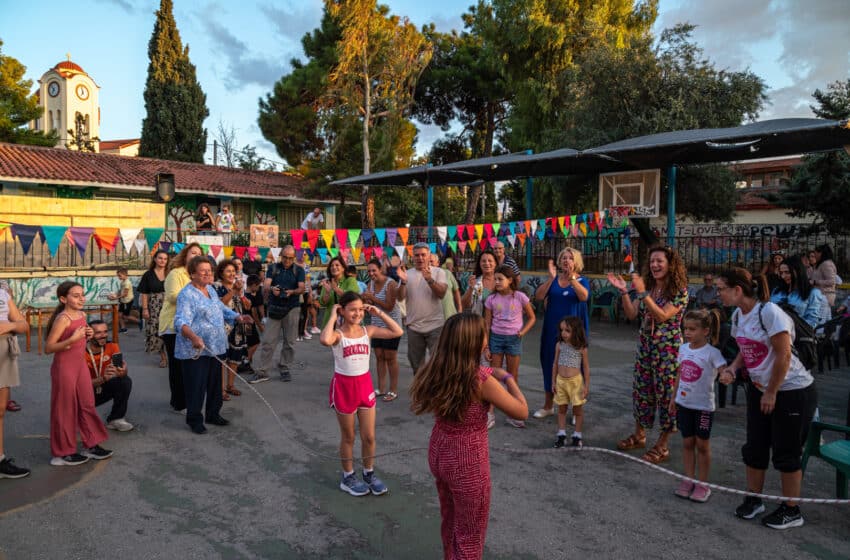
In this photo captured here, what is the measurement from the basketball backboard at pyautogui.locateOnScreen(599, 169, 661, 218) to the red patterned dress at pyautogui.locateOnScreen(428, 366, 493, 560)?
13.1 m

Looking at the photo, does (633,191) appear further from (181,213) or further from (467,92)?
(181,213)

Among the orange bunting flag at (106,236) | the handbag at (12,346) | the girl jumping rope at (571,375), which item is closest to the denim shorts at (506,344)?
the girl jumping rope at (571,375)

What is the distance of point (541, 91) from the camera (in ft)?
64.1

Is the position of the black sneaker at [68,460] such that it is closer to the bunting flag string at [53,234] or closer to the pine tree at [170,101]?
the bunting flag string at [53,234]

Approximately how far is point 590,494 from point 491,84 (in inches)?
913

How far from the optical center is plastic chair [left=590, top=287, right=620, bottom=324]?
1302cm

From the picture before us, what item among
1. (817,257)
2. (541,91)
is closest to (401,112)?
(541,91)

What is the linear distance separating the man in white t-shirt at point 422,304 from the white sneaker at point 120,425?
2880 mm

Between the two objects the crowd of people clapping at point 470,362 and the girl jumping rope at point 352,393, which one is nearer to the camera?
the crowd of people clapping at point 470,362

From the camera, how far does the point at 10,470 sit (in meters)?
4.28

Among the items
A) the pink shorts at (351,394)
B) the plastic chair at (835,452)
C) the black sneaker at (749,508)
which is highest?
the pink shorts at (351,394)

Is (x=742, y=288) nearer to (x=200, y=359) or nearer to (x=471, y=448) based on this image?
(x=471, y=448)

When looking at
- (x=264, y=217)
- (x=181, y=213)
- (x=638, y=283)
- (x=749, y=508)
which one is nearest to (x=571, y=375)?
(x=638, y=283)

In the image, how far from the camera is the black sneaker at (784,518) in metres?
3.52
